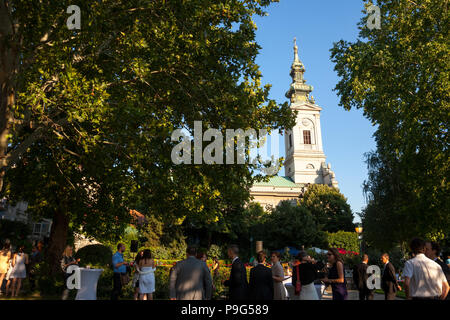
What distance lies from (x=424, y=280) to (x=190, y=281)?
Answer: 13.4 feet

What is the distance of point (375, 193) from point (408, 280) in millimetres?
29349

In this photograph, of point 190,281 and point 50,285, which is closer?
point 190,281

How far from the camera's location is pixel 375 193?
32.9 m

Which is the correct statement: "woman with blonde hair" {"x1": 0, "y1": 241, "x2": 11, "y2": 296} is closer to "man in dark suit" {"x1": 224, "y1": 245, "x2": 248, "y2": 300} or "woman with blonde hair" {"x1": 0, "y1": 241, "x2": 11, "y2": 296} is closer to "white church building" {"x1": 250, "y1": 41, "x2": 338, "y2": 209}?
"man in dark suit" {"x1": 224, "y1": 245, "x2": 248, "y2": 300}

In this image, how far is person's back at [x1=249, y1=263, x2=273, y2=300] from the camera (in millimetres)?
7617

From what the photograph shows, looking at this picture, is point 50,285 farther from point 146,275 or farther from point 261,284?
point 261,284

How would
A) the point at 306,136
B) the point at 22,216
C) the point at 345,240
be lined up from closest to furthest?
the point at 22,216, the point at 345,240, the point at 306,136

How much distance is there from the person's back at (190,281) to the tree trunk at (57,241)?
11.9 metres

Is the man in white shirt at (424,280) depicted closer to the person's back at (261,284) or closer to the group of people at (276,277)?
the group of people at (276,277)

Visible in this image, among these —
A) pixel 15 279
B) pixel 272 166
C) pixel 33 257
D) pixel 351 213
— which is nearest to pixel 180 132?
pixel 272 166

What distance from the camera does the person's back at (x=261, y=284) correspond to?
7.62 meters

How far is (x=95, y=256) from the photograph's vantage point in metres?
18.2

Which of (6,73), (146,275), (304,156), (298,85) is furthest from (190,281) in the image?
(298,85)

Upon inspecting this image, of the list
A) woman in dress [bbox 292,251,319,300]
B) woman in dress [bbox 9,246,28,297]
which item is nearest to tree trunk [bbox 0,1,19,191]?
woman in dress [bbox 9,246,28,297]
